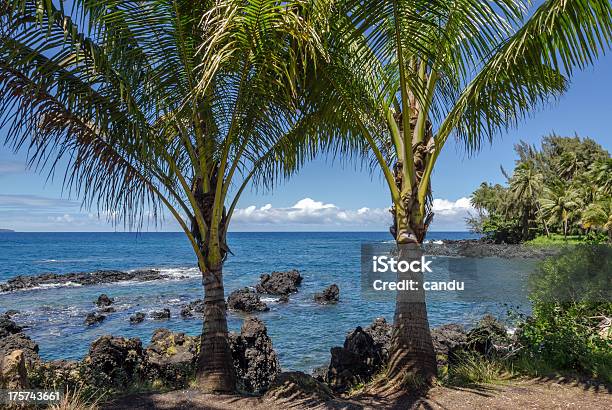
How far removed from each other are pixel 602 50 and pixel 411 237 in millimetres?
2933

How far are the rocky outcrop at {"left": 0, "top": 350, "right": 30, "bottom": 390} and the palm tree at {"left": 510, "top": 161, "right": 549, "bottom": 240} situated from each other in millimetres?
54557

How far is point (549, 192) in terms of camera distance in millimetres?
47531

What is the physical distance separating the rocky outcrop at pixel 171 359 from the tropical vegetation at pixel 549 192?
35.9m

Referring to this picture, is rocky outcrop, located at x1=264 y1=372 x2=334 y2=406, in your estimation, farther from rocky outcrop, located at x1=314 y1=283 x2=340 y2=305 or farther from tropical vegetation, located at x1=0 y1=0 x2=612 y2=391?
rocky outcrop, located at x1=314 y1=283 x2=340 y2=305

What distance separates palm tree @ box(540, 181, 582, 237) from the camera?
141ft

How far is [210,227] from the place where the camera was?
6.37 metres

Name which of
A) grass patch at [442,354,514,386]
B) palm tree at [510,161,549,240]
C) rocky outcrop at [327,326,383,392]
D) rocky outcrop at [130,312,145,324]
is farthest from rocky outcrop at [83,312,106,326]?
palm tree at [510,161,549,240]

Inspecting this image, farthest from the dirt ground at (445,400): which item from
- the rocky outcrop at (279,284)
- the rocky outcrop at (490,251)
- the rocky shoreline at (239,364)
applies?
the rocky outcrop at (490,251)

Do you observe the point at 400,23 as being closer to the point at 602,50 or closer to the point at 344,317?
the point at 602,50

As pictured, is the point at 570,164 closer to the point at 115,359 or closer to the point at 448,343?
the point at 448,343

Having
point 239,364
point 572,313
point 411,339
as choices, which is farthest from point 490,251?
point 411,339

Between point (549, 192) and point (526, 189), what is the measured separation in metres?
4.26

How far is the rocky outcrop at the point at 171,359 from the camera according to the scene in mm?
8172

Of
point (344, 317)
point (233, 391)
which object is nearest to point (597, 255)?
point (233, 391)
